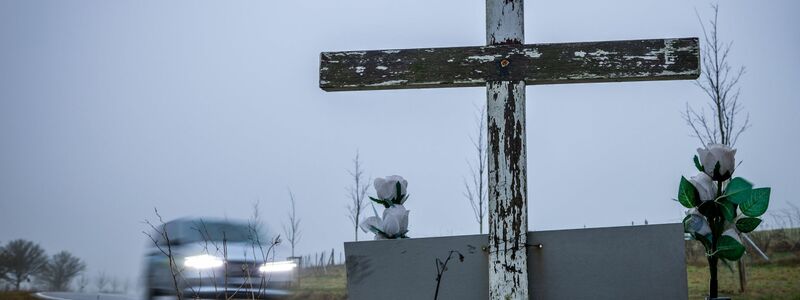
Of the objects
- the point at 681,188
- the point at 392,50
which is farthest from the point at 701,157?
the point at 392,50

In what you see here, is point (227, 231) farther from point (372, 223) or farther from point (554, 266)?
point (554, 266)

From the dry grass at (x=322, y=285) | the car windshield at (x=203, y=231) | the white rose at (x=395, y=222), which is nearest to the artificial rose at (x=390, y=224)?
the white rose at (x=395, y=222)

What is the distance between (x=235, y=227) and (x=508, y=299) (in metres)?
6.51

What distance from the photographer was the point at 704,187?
7.07 feet

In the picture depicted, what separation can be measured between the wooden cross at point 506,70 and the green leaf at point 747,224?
2.01 feet

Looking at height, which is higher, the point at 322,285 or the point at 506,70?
the point at 506,70

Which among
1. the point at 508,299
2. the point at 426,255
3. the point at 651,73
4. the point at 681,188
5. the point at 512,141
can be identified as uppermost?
the point at 651,73

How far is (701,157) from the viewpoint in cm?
220

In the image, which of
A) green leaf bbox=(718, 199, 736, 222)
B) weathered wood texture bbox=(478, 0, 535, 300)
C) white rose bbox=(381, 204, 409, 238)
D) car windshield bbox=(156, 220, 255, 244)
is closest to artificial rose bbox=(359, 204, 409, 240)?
white rose bbox=(381, 204, 409, 238)

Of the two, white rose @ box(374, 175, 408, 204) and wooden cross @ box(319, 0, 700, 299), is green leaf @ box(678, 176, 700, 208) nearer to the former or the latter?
wooden cross @ box(319, 0, 700, 299)

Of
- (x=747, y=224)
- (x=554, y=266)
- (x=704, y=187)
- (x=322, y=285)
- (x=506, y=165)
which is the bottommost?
(x=322, y=285)

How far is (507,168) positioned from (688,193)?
596 millimetres

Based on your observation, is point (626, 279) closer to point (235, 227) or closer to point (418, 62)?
point (418, 62)

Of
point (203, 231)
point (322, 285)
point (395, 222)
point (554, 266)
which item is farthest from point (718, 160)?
point (322, 285)
